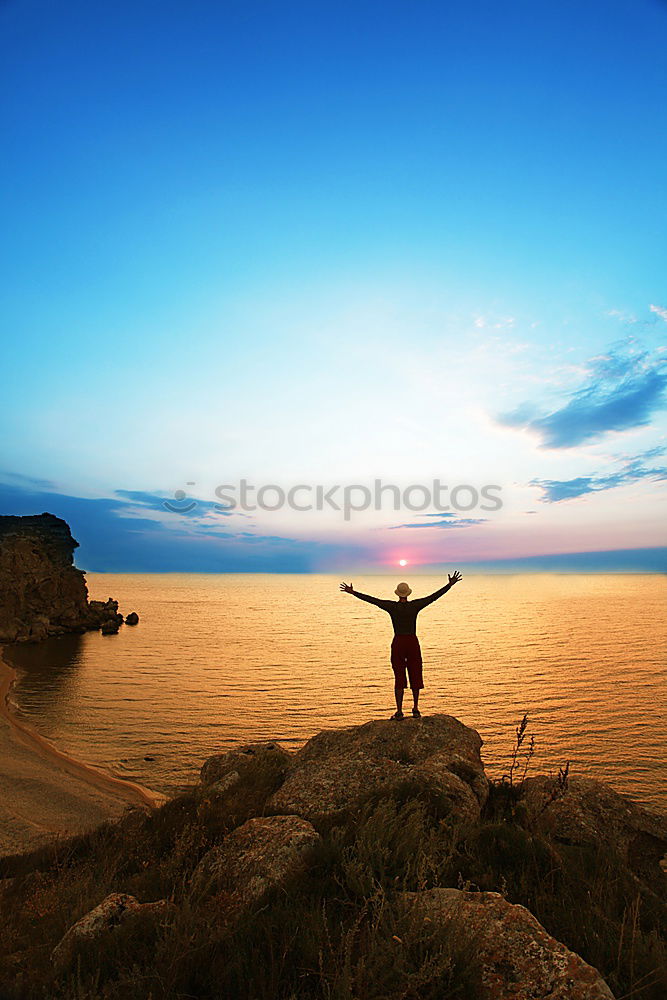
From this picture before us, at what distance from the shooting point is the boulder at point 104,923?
4.89m

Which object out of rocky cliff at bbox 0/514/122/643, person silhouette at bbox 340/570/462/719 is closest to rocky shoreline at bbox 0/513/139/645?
rocky cliff at bbox 0/514/122/643

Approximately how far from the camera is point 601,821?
31.1ft

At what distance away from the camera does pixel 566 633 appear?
202 ft

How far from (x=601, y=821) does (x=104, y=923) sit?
8664 mm

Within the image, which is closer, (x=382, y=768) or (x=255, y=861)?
(x=255, y=861)

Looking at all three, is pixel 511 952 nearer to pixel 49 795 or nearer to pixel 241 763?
pixel 241 763

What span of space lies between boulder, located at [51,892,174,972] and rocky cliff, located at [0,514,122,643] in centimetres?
5932

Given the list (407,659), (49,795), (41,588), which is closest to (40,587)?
(41,588)

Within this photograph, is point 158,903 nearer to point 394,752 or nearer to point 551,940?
point 551,940

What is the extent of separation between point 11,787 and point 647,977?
798 inches

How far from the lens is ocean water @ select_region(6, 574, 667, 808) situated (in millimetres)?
22234

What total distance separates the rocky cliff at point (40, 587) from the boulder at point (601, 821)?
59.6 meters

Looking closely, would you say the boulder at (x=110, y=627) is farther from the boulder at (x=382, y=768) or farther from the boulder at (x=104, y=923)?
the boulder at (x=104, y=923)

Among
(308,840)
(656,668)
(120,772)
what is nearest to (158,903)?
(308,840)
